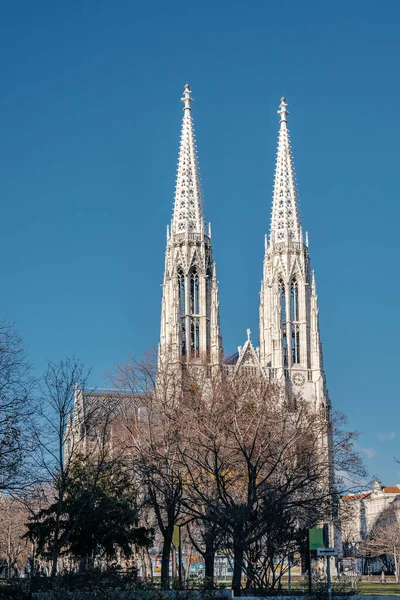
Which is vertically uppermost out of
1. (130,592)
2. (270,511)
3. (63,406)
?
(63,406)

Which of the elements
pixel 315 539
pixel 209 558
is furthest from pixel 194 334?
pixel 315 539

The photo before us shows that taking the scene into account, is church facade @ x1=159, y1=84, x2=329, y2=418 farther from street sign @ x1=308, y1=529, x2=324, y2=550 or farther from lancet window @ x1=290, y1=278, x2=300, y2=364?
street sign @ x1=308, y1=529, x2=324, y2=550

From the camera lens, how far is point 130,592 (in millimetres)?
A: 24188

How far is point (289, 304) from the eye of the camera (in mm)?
84750

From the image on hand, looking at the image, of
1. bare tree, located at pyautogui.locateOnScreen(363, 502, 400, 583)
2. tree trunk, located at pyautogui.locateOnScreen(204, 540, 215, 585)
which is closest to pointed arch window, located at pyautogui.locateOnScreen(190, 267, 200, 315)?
bare tree, located at pyautogui.locateOnScreen(363, 502, 400, 583)

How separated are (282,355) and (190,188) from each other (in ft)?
54.8

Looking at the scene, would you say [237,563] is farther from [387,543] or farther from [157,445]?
[387,543]

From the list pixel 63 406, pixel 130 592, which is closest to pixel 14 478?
pixel 63 406

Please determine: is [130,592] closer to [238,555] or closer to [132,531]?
[238,555]

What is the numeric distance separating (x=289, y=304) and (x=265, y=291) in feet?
9.87

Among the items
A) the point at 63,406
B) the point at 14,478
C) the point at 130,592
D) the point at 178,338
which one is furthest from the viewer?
the point at 178,338

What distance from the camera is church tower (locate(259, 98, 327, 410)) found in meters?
82.8

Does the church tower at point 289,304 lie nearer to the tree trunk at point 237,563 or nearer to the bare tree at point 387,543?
the bare tree at point 387,543

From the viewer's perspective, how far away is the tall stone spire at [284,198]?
87125 millimetres
